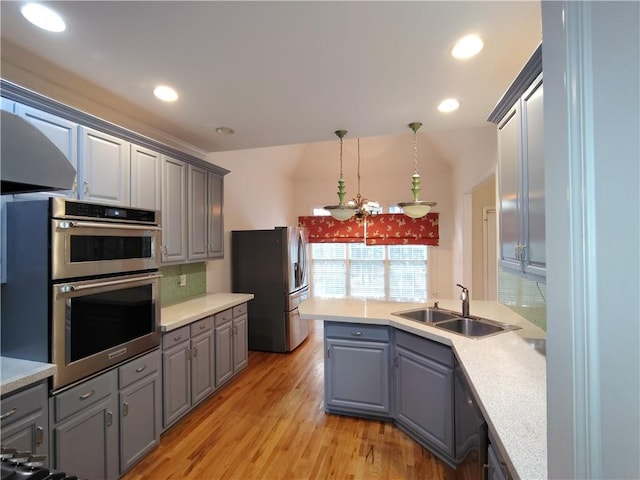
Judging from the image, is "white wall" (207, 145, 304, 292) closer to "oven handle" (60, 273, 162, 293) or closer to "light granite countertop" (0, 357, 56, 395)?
"oven handle" (60, 273, 162, 293)

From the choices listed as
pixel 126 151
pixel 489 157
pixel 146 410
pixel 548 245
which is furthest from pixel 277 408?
pixel 489 157

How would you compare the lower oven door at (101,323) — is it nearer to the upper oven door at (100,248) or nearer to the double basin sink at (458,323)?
the upper oven door at (100,248)

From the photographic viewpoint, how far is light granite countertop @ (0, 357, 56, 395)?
1.33 m

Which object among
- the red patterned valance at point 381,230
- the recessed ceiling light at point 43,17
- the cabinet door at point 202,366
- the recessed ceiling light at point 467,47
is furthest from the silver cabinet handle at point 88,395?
the red patterned valance at point 381,230

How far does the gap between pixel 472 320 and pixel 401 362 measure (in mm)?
621

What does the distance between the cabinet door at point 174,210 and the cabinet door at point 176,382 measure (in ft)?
2.57

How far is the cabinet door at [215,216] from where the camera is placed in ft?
11.0

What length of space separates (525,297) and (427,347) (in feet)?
3.02

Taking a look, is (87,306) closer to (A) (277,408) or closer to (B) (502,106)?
(A) (277,408)

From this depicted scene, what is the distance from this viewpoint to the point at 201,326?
2.77 meters

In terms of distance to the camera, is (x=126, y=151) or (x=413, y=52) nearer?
(x=413, y=52)

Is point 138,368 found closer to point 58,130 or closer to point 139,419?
point 139,419

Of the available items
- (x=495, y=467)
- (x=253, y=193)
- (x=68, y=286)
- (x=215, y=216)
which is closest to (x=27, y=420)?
(x=68, y=286)

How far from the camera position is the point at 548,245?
1.84 ft
